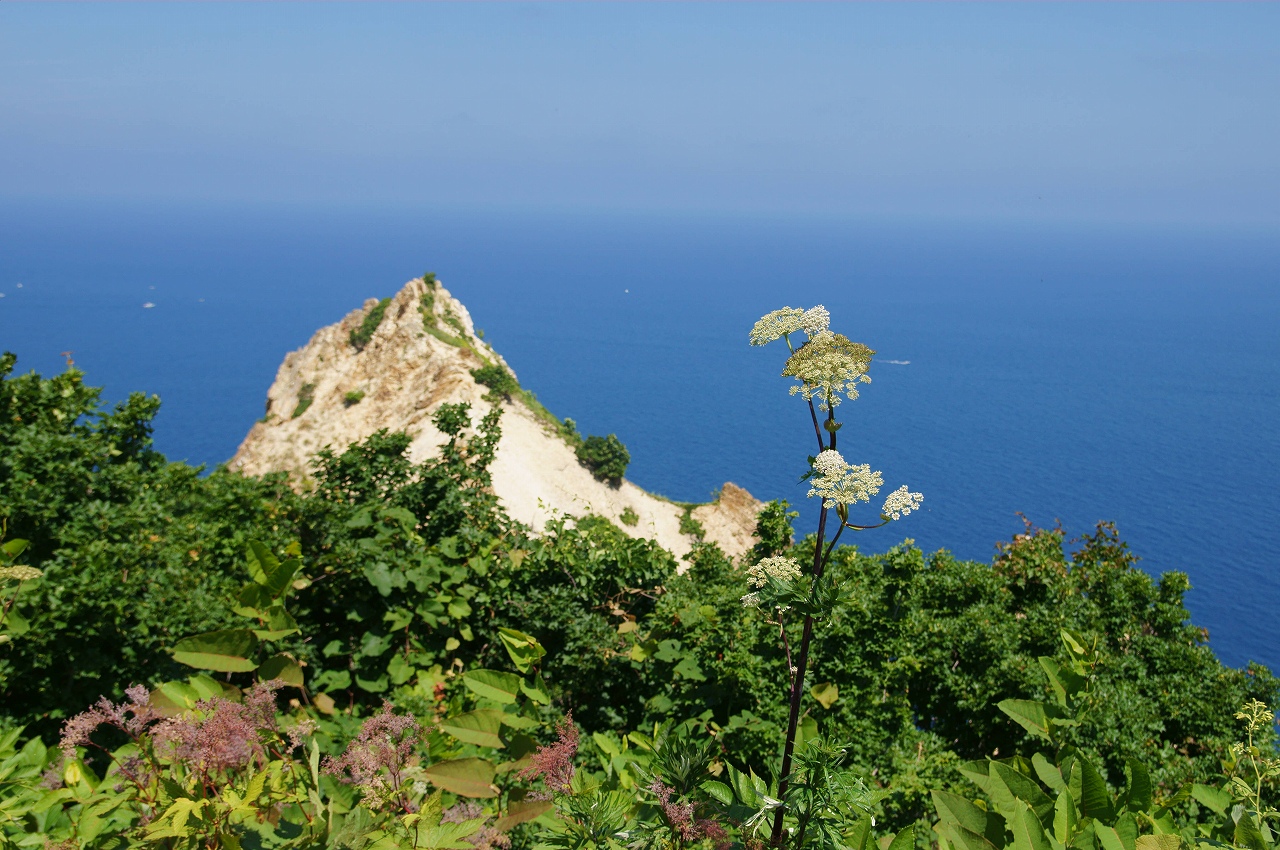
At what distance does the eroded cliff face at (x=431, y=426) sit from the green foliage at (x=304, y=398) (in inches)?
2.2

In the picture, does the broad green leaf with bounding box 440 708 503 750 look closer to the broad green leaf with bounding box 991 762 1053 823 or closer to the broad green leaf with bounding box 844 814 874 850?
the broad green leaf with bounding box 844 814 874 850

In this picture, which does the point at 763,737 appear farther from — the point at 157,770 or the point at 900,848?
the point at 157,770

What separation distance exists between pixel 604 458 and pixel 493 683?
84.8 ft

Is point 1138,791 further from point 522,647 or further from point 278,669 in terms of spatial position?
point 278,669

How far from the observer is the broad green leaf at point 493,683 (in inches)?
149

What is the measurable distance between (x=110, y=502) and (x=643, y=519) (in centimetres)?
2324

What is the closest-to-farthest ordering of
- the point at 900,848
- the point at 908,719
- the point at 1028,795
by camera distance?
the point at 900,848
the point at 1028,795
the point at 908,719

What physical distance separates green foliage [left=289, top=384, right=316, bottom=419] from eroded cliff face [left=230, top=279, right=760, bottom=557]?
56mm

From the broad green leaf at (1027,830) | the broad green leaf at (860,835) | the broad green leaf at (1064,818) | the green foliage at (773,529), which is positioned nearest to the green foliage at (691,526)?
the green foliage at (773,529)

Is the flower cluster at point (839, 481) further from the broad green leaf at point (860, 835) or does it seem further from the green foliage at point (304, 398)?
the green foliage at point (304, 398)

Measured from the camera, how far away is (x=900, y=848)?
2355 mm

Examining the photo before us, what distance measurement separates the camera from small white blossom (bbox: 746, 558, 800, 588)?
1.95m

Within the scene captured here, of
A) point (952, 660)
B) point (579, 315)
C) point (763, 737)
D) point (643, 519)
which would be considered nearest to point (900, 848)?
point (763, 737)

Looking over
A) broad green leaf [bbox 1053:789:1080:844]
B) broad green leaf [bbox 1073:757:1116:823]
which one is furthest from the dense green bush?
broad green leaf [bbox 1053:789:1080:844]
